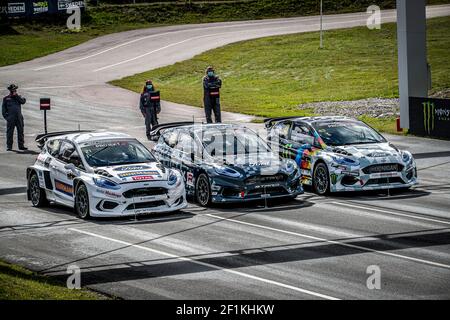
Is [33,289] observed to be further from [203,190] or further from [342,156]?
[342,156]

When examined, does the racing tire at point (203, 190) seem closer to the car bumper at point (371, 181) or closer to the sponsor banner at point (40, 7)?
the car bumper at point (371, 181)

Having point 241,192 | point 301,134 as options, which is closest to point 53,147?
point 241,192

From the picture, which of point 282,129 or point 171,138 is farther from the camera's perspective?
point 282,129

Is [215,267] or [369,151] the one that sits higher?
[369,151]

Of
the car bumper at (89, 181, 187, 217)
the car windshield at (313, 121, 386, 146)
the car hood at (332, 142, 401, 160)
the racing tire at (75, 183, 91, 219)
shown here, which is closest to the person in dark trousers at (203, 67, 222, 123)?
the car windshield at (313, 121, 386, 146)

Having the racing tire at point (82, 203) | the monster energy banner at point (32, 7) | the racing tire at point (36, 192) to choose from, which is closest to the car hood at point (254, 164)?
the racing tire at point (82, 203)

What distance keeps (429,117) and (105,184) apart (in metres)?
15.3

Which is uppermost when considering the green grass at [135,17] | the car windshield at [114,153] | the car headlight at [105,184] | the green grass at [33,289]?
the green grass at [135,17]

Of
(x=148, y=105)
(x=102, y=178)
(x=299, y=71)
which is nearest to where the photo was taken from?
(x=102, y=178)

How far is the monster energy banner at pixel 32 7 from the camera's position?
65938 mm

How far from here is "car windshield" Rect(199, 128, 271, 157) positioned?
818 inches

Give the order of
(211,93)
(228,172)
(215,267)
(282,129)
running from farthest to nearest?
(211,93)
(282,129)
(228,172)
(215,267)

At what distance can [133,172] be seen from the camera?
18.9 metres
